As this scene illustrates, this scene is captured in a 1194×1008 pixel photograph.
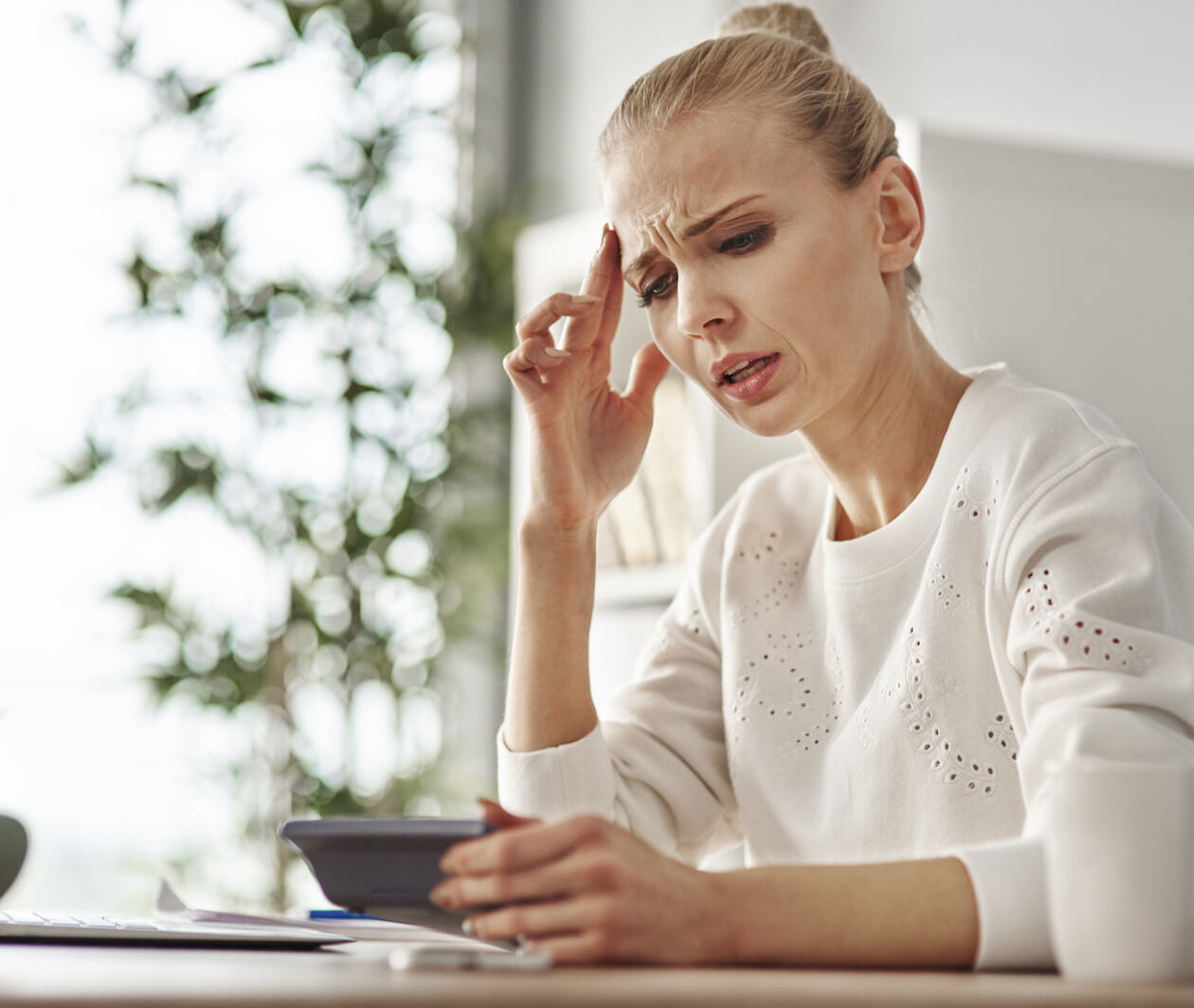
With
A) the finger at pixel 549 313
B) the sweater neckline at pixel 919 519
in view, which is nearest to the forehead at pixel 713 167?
the finger at pixel 549 313

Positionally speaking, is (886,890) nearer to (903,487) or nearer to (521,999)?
(521,999)

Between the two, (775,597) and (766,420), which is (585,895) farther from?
(775,597)

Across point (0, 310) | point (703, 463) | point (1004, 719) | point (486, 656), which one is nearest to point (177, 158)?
point (0, 310)

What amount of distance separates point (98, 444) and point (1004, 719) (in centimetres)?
219

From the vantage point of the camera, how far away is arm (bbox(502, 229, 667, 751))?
1368 mm

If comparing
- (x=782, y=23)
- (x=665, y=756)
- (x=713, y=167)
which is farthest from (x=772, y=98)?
(x=665, y=756)

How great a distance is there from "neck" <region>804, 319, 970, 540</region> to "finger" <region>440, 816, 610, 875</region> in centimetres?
74

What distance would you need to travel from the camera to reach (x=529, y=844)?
67cm

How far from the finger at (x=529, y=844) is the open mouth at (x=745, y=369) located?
677 mm

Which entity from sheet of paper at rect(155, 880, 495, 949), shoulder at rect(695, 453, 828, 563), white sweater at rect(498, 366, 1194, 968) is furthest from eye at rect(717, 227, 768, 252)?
sheet of paper at rect(155, 880, 495, 949)

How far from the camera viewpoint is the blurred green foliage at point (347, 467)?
2938mm

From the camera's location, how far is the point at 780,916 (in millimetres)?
696

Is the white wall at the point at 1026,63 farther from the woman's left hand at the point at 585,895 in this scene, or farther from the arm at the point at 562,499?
the woman's left hand at the point at 585,895

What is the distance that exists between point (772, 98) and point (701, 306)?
0.20m
